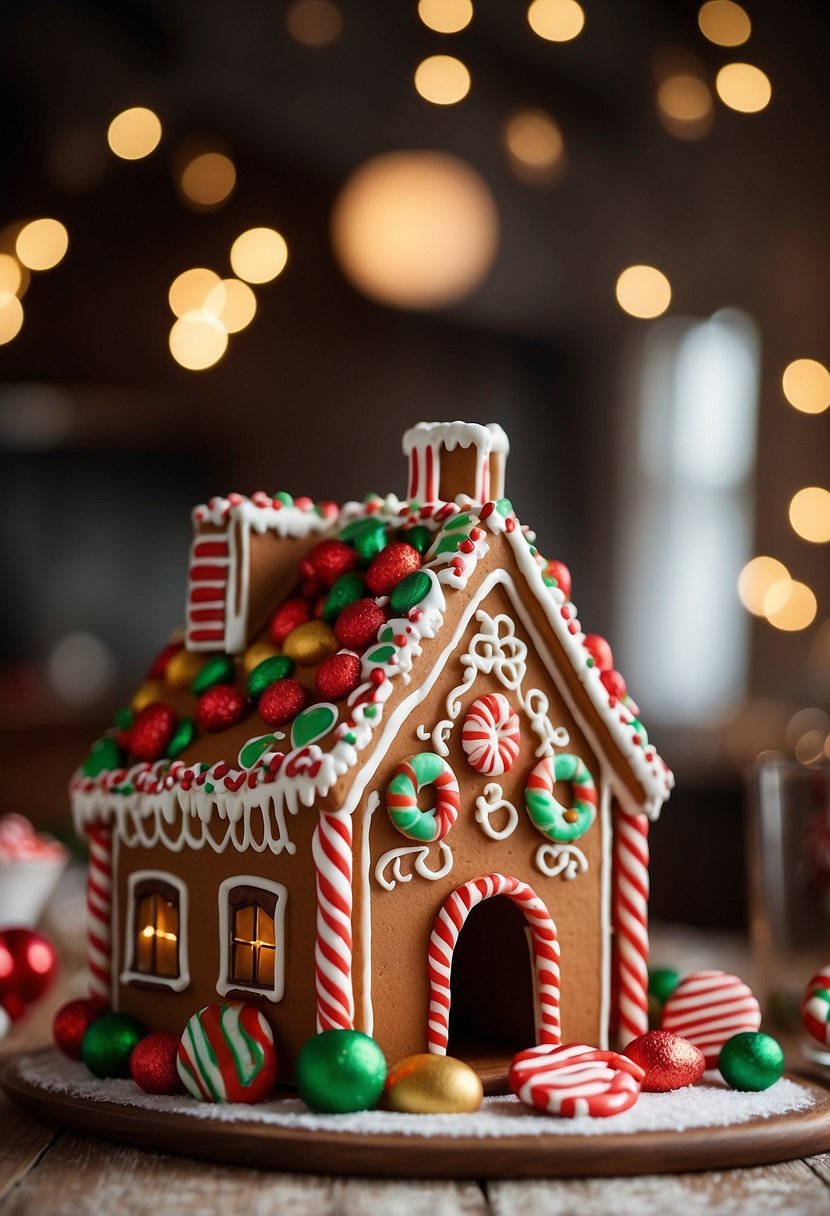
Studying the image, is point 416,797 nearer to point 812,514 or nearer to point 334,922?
point 334,922

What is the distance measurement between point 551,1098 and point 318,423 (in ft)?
12.6

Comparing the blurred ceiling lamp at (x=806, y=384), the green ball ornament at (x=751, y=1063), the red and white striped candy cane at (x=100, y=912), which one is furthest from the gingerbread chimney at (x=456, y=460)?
the blurred ceiling lamp at (x=806, y=384)

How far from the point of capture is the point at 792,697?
5047 mm

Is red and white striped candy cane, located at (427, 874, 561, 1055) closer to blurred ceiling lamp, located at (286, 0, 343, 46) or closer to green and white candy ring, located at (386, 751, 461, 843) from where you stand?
green and white candy ring, located at (386, 751, 461, 843)

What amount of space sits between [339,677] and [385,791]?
0.13m

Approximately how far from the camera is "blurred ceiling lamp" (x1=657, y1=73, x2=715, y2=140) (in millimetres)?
4945

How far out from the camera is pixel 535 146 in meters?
5.00

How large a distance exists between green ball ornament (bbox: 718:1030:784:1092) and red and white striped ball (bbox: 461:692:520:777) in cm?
39

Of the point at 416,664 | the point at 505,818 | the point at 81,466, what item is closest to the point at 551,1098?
the point at 505,818

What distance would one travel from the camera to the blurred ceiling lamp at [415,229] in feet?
16.1

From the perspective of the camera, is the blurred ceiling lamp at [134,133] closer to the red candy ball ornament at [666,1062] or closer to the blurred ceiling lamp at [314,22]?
the blurred ceiling lamp at [314,22]

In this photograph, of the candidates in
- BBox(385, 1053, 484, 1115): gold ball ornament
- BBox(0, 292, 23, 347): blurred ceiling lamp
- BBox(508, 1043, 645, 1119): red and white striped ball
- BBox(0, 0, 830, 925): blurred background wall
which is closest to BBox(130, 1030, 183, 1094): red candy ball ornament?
BBox(385, 1053, 484, 1115): gold ball ornament

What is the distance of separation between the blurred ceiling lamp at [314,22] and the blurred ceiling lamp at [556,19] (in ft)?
2.20

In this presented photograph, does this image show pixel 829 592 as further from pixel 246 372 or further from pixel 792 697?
pixel 246 372
